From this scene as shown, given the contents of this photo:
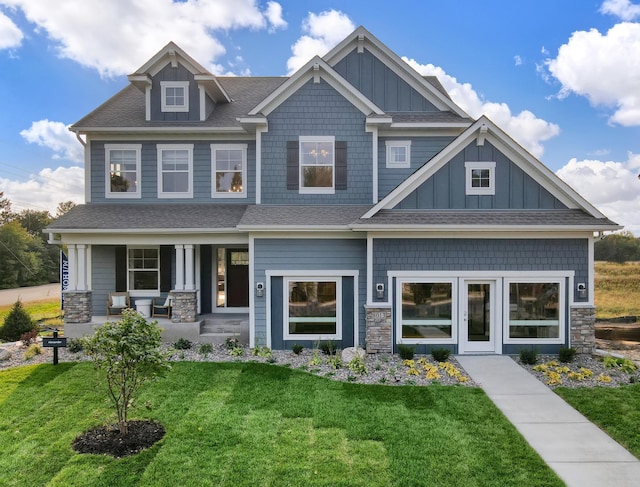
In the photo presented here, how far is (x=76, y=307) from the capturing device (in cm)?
1122

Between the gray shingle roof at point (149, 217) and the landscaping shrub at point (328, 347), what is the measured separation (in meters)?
4.20

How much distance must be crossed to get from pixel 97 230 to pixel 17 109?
464 inches

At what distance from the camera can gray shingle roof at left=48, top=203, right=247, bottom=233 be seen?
36.2ft

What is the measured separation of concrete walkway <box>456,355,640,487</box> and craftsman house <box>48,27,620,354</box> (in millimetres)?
1921

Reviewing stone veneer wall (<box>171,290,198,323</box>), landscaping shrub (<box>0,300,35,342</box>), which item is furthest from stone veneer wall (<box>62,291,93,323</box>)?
stone veneer wall (<box>171,290,198,323</box>)

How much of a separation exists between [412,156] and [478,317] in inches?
218

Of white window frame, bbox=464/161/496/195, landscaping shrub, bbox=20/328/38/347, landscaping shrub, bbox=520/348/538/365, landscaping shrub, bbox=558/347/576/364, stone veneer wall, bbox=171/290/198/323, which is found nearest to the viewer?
landscaping shrub, bbox=520/348/538/365

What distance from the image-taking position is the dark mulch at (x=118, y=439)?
209 inches

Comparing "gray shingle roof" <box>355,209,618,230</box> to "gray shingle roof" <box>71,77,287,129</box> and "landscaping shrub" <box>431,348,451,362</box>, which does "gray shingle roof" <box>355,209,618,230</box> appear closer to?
"landscaping shrub" <box>431,348,451,362</box>

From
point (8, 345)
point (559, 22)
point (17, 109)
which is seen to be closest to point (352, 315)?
point (8, 345)

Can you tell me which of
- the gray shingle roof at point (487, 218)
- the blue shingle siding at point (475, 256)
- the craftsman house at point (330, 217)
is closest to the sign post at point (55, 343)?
the craftsman house at point (330, 217)

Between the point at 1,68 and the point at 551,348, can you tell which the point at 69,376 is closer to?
the point at 551,348

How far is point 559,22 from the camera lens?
1423 centimetres

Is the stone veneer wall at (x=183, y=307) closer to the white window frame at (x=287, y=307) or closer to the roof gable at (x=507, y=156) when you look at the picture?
the white window frame at (x=287, y=307)
